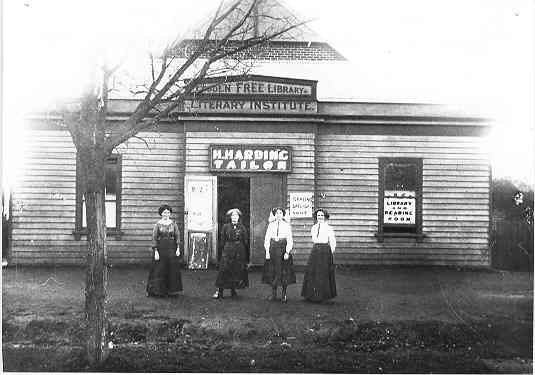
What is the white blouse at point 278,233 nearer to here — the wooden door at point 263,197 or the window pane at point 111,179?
the wooden door at point 263,197

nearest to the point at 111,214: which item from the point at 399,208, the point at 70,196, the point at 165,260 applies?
the point at 70,196

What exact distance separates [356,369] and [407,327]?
1.17 metres

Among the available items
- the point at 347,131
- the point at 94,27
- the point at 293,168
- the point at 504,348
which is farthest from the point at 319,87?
the point at 504,348

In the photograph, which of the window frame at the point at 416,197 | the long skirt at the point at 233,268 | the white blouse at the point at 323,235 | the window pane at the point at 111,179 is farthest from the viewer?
the window frame at the point at 416,197

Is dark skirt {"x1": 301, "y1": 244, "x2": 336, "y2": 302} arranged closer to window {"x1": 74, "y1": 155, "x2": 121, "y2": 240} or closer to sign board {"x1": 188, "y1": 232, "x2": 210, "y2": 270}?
sign board {"x1": 188, "y1": 232, "x2": 210, "y2": 270}

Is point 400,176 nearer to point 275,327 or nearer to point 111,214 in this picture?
point 275,327

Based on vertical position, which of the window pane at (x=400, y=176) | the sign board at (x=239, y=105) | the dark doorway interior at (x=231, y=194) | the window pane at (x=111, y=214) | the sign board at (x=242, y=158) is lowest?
the window pane at (x=111, y=214)

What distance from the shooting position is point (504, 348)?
6277 mm

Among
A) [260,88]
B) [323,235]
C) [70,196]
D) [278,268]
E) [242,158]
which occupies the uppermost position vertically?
[260,88]

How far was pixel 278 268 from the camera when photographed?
754 cm

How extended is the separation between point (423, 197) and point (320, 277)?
9.83 ft

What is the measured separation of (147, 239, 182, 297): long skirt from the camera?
24.0 feet

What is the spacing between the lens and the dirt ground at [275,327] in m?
5.88

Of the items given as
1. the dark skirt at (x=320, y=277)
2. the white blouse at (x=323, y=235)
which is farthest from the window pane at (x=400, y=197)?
the dark skirt at (x=320, y=277)
